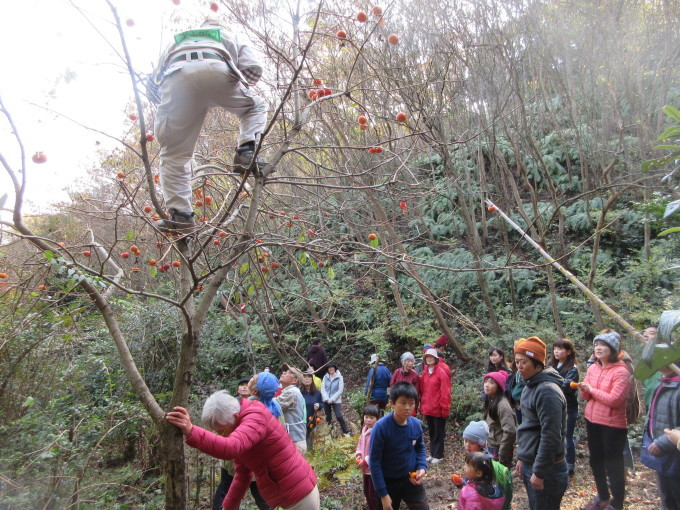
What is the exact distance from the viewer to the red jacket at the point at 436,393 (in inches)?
228

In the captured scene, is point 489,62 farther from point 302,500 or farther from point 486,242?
point 302,500

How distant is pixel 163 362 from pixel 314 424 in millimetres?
2945

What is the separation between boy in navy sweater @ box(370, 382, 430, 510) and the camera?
3.16 metres

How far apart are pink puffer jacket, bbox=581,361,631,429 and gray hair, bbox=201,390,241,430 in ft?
9.40

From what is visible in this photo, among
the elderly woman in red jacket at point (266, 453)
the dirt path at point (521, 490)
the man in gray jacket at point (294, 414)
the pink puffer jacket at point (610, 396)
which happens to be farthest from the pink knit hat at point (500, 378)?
the elderly woman in red jacket at point (266, 453)

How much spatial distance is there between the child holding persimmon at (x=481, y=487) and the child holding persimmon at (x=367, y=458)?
75cm

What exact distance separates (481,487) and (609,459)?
4.80 ft

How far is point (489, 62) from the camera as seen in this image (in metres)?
6.95

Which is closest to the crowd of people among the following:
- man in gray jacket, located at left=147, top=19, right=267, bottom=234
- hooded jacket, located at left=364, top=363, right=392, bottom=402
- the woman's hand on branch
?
the woman's hand on branch

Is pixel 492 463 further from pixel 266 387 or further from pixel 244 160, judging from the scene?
pixel 244 160

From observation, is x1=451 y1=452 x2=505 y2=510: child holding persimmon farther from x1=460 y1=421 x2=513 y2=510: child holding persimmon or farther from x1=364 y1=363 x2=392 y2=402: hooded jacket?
x1=364 y1=363 x2=392 y2=402: hooded jacket

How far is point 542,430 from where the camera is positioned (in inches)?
118

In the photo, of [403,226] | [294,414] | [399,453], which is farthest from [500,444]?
[403,226]

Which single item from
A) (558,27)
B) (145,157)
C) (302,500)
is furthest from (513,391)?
(558,27)
